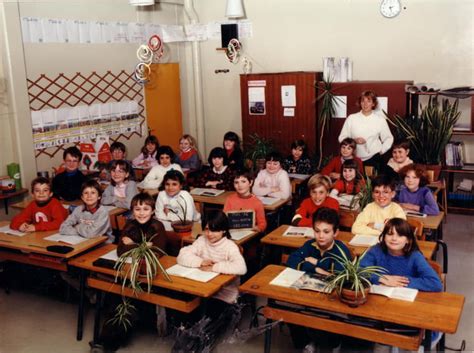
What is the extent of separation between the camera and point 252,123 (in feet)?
26.9

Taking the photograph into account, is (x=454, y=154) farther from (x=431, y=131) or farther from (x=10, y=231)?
(x=10, y=231)

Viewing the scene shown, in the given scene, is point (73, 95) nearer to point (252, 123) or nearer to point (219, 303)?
point (252, 123)

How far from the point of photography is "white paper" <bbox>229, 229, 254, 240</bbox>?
168 inches

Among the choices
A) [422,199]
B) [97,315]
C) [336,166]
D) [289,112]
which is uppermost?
[289,112]

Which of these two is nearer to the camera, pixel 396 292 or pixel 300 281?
pixel 396 292

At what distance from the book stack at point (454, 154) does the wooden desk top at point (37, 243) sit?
464cm

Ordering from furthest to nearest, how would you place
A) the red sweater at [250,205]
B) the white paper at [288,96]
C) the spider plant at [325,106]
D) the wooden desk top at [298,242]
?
the white paper at [288,96] < the spider plant at [325,106] < the red sweater at [250,205] < the wooden desk top at [298,242]

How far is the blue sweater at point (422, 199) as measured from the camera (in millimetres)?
4848

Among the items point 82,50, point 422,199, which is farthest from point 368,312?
point 82,50

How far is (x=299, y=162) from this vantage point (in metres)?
6.95

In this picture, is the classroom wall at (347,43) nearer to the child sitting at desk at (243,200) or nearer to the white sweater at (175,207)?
the child sitting at desk at (243,200)

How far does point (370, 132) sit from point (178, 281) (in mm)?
4118

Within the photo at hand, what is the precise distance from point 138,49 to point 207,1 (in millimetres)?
1489

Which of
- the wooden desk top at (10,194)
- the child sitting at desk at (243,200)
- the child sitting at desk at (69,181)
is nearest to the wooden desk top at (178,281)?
the child sitting at desk at (243,200)
